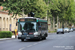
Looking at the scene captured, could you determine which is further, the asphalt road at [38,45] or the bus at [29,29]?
the bus at [29,29]

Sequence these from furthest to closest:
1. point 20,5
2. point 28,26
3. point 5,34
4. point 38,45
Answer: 1. point 20,5
2. point 5,34
3. point 28,26
4. point 38,45

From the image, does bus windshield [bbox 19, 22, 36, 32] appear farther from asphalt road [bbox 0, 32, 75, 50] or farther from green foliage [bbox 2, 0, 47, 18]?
green foliage [bbox 2, 0, 47, 18]

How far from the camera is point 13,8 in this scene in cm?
4475

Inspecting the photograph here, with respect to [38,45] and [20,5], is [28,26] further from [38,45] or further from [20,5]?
[20,5]

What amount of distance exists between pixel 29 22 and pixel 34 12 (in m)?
22.3

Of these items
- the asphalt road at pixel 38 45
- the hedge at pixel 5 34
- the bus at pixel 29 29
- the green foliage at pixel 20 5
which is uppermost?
the green foliage at pixel 20 5

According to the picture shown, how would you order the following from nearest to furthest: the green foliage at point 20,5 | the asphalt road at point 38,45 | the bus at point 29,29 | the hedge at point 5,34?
1. the asphalt road at point 38,45
2. the bus at point 29,29
3. the hedge at point 5,34
4. the green foliage at point 20,5

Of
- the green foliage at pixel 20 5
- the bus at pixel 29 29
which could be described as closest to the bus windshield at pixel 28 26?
the bus at pixel 29 29

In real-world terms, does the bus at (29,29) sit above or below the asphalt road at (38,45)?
above

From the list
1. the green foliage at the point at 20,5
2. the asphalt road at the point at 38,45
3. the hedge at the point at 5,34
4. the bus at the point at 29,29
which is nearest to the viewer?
the asphalt road at the point at 38,45

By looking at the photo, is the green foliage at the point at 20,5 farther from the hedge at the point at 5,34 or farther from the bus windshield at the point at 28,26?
the bus windshield at the point at 28,26

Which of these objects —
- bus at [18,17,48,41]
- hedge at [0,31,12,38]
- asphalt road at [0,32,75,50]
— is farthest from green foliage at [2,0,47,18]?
asphalt road at [0,32,75,50]

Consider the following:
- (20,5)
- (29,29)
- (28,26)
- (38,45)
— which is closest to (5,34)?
(20,5)

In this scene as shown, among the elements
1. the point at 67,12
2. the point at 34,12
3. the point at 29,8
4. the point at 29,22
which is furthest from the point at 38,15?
the point at 67,12
